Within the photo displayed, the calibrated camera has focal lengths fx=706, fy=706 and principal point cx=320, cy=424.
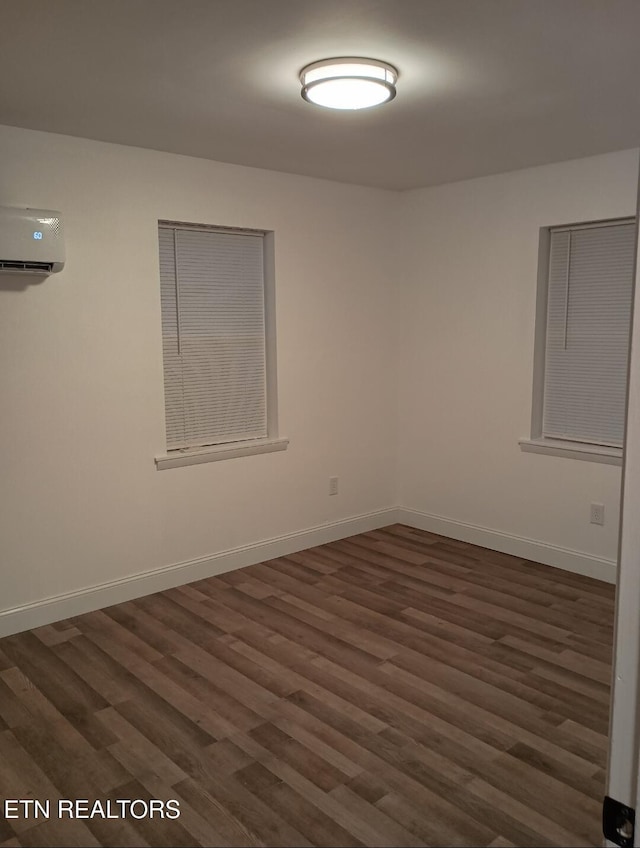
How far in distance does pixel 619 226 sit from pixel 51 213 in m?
3.16

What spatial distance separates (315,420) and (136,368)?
143cm

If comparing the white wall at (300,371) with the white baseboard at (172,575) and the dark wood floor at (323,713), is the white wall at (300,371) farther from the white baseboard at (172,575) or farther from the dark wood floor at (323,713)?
the dark wood floor at (323,713)

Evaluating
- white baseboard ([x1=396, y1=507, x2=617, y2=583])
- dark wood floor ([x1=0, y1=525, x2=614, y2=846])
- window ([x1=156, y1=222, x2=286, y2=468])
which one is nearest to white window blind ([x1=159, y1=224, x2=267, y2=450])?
window ([x1=156, y1=222, x2=286, y2=468])

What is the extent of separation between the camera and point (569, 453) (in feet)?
14.5

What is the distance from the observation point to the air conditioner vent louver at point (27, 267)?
3.35 m

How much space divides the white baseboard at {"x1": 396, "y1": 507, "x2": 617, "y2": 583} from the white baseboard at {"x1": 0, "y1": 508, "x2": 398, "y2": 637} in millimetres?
277

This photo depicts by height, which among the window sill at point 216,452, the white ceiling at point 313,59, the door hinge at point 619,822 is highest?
the white ceiling at point 313,59

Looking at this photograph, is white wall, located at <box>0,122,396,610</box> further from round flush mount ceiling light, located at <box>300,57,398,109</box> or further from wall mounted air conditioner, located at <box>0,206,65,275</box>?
round flush mount ceiling light, located at <box>300,57,398,109</box>

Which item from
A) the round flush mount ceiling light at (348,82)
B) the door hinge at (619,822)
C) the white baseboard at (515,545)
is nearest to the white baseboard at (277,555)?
the white baseboard at (515,545)

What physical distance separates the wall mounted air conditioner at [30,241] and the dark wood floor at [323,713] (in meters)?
1.87

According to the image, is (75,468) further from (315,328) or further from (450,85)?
(450,85)

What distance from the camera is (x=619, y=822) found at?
1355 mm

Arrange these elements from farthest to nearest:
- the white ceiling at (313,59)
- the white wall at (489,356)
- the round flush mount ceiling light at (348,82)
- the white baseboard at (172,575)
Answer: the white wall at (489,356), the white baseboard at (172,575), the round flush mount ceiling light at (348,82), the white ceiling at (313,59)

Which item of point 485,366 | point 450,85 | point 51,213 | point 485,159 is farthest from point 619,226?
point 51,213
